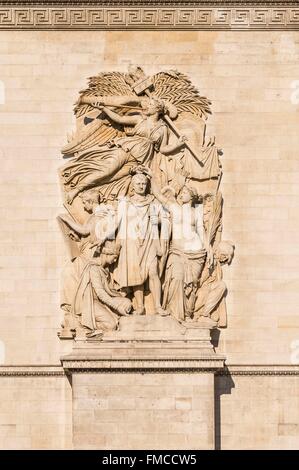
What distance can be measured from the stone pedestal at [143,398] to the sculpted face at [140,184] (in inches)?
78.2

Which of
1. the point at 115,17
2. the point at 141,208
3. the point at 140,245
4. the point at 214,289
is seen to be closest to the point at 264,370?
the point at 214,289

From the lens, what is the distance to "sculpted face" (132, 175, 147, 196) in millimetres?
21312

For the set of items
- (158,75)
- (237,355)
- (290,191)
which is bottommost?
(237,355)

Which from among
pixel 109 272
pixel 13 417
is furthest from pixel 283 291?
pixel 13 417

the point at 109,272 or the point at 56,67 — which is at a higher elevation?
the point at 56,67

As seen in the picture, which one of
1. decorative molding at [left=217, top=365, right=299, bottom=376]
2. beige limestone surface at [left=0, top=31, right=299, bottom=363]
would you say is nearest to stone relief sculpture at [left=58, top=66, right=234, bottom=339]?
beige limestone surface at [left=0, top=31, right=299, bottom=363]

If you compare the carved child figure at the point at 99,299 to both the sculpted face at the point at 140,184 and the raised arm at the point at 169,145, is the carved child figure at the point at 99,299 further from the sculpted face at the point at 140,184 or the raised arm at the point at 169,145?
the raised arm at the point at 169,145

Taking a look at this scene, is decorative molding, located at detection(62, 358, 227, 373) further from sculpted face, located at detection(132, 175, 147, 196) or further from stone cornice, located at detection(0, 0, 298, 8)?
stone cornice, located at detection(0, 0, 298, 8)

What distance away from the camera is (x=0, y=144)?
21.7 meters

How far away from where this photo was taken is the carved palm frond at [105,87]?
2169cm

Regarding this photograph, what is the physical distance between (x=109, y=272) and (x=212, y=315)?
1355 mm

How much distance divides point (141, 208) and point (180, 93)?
157 centimetres

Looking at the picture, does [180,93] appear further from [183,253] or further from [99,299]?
[99,299]
